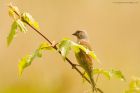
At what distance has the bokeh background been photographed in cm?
198

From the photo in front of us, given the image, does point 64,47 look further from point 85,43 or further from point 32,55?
point 85,43

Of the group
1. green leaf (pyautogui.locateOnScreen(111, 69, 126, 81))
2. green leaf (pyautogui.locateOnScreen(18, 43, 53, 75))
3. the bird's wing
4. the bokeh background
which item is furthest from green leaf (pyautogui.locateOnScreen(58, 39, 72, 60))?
the bokeh background

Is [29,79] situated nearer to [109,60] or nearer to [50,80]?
[50,80]

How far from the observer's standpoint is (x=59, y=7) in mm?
2021

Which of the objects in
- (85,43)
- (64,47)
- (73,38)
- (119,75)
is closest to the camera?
(64,47)

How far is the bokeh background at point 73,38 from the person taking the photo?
1981mm

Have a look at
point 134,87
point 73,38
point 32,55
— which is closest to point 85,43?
point 134,87

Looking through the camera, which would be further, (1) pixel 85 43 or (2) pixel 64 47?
(1) pixel 85 43

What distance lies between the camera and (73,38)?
2.03m

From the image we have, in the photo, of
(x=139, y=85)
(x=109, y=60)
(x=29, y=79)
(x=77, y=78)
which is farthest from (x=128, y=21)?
(x=139, y=85)

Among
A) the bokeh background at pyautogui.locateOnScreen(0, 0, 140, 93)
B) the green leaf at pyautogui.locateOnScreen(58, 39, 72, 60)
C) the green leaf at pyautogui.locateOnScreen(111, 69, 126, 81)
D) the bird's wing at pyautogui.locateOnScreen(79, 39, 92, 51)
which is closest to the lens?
the green leaf at pyautogui.locateOnScreen(58, 39, 72, 60)

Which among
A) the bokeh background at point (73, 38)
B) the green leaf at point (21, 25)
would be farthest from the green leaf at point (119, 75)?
the bokeh background at point (73, 38)

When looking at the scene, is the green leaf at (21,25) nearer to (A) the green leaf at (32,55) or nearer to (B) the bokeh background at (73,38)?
(A) the green leaf at (32,55)

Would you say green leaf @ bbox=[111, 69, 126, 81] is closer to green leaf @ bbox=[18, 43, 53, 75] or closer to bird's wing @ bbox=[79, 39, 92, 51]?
→ green leaf @ bbox=[18, 43, 53, 75]
